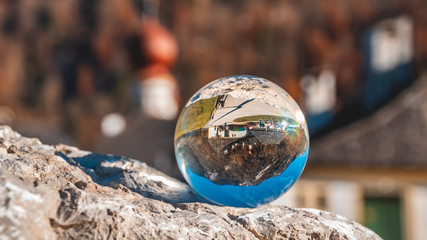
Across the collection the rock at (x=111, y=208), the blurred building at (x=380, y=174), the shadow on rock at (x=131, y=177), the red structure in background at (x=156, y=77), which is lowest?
the rock at (x=111, y=208)

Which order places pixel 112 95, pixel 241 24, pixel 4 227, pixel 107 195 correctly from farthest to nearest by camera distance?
pixel 241 24, pixel 112 95, pixel 107 195, pixel 4 227

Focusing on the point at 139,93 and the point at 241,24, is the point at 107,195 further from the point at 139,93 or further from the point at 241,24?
the point at 241,24

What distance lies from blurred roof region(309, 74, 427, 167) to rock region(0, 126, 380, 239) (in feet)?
47.3

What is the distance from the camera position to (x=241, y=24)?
5738 centimetres

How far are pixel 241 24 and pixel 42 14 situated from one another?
21098 millimetres

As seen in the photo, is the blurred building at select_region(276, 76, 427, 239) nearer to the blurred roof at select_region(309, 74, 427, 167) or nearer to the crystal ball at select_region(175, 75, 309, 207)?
the blurred roof at select_region(309, 74, 427, 167)

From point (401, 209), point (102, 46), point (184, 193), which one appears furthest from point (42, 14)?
point (184, 193)

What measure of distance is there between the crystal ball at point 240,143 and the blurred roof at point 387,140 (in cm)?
1447

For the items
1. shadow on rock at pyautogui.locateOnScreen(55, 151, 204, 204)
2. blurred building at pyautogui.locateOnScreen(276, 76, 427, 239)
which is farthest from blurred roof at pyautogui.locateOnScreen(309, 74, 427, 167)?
shadow on rock at pyautogui.locateOnScreen(55, 151, 204, 204)

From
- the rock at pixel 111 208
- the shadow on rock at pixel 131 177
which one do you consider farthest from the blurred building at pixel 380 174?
the rock at pixel 111 208

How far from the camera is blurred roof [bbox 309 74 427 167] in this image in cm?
1647

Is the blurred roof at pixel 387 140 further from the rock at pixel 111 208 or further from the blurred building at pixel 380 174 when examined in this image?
the rock at pixel 111 208

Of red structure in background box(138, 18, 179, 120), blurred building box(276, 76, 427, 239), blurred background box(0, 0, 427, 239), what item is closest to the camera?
blurred building box(276, 76, 427, 239)

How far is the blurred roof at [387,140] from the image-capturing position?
16469 mm
